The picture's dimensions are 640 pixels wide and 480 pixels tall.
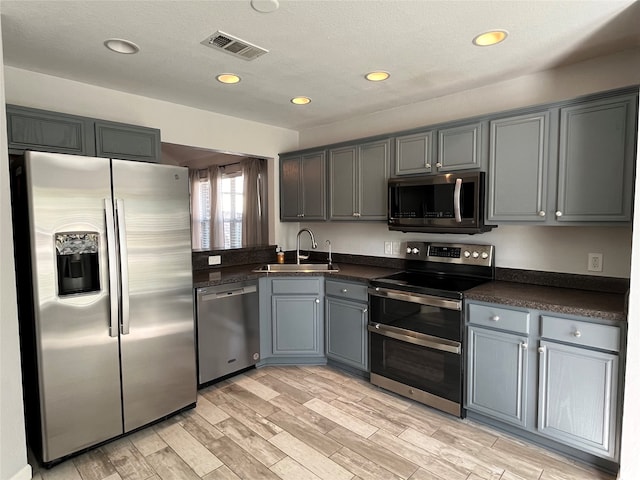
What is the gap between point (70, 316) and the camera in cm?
210

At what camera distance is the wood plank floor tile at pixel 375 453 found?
6.81ft

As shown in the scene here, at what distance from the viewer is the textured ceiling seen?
1742mm

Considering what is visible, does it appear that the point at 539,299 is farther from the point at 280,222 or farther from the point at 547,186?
the point at 280,222

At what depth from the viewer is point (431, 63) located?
2.40 metres

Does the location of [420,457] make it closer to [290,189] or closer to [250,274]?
[250,274]

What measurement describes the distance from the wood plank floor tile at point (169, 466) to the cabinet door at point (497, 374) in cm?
183

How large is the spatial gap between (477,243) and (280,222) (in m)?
2.14

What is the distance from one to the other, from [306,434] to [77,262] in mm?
1802

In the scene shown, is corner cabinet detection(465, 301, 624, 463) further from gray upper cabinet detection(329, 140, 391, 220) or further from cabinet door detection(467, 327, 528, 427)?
gray upper cabinet detection(329, 140, 391, 220)

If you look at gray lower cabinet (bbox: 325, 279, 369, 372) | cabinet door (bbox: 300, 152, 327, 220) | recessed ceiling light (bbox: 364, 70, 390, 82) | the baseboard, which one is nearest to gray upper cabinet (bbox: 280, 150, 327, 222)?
cabinet door (bbox: 300, 152, 327, 220)

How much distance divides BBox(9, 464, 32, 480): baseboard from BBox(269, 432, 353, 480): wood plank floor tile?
133 centimetres

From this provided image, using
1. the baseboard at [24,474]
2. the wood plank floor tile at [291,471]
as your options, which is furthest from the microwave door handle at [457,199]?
the baseboard at [24,474]

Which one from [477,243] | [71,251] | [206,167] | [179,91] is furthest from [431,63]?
[206,167]

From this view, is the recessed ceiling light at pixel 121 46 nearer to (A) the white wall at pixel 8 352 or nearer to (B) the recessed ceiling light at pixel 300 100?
(A) the white wall at pixel 8 352
